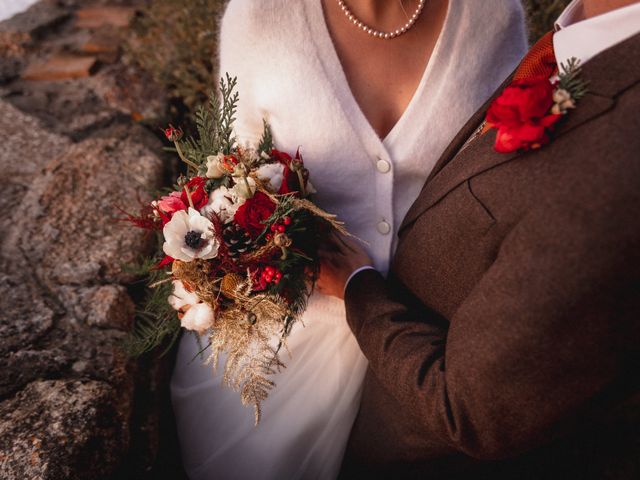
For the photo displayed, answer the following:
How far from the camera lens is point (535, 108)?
0.82m

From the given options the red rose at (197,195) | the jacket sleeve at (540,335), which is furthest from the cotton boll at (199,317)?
the jacket sleeve at (540,335)

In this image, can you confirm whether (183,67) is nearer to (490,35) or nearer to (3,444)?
(490,35)

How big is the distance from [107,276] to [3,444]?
0.60m

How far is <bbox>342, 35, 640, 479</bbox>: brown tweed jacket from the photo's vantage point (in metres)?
0.68

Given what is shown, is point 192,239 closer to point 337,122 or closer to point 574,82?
point 337,122

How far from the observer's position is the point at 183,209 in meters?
1.05

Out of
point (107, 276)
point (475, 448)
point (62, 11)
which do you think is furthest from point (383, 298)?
point (62, 11)

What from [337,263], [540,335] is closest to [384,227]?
[337,263]

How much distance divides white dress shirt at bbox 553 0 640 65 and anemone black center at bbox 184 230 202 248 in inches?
35.7

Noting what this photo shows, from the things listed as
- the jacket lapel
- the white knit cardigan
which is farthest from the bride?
the jacket lapel

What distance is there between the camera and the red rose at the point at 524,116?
806mm

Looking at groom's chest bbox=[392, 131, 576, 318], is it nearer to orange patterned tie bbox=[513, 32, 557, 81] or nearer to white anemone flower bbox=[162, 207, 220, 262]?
orange patterned tie bbox=[513, 32, 557, 81]

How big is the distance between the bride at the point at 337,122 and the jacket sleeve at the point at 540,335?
625 millimetres

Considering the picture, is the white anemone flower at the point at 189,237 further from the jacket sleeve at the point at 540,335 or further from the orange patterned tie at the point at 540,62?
the orange patterned tie at the point at 540,62
